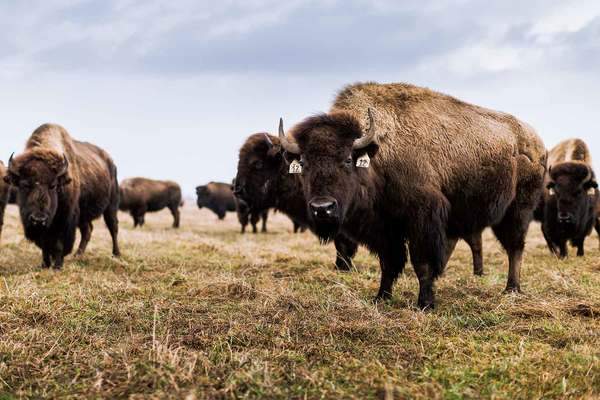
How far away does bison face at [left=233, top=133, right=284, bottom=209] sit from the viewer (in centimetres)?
824

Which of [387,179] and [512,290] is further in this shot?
[512,290]

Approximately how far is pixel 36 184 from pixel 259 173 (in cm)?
319

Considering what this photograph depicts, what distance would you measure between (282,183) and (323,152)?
11.0 ft

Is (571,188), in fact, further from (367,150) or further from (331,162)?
(331,162)

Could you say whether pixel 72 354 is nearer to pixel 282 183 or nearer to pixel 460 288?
pixel 460 288

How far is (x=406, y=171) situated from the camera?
5.25 m

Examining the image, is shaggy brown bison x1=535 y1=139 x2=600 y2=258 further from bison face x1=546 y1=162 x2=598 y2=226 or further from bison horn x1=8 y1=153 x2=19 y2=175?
bison horn x1=8 y1=153 x2=19 y2=175

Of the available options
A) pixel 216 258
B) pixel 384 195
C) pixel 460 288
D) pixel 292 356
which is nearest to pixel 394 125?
pixel 384 195

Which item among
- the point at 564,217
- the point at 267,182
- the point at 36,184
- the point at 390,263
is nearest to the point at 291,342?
the point at 390,263

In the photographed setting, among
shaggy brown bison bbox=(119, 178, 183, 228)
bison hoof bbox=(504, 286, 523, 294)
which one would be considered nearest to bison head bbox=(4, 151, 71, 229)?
bison hoof bbox=(504, 286, 523, 294)

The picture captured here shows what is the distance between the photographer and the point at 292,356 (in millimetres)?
3461

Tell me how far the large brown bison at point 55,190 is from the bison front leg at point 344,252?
4162 mm

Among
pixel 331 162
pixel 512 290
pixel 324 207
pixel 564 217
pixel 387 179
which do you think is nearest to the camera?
pixel 324 207

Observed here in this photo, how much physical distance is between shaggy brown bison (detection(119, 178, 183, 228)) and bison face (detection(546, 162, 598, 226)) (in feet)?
64.2
